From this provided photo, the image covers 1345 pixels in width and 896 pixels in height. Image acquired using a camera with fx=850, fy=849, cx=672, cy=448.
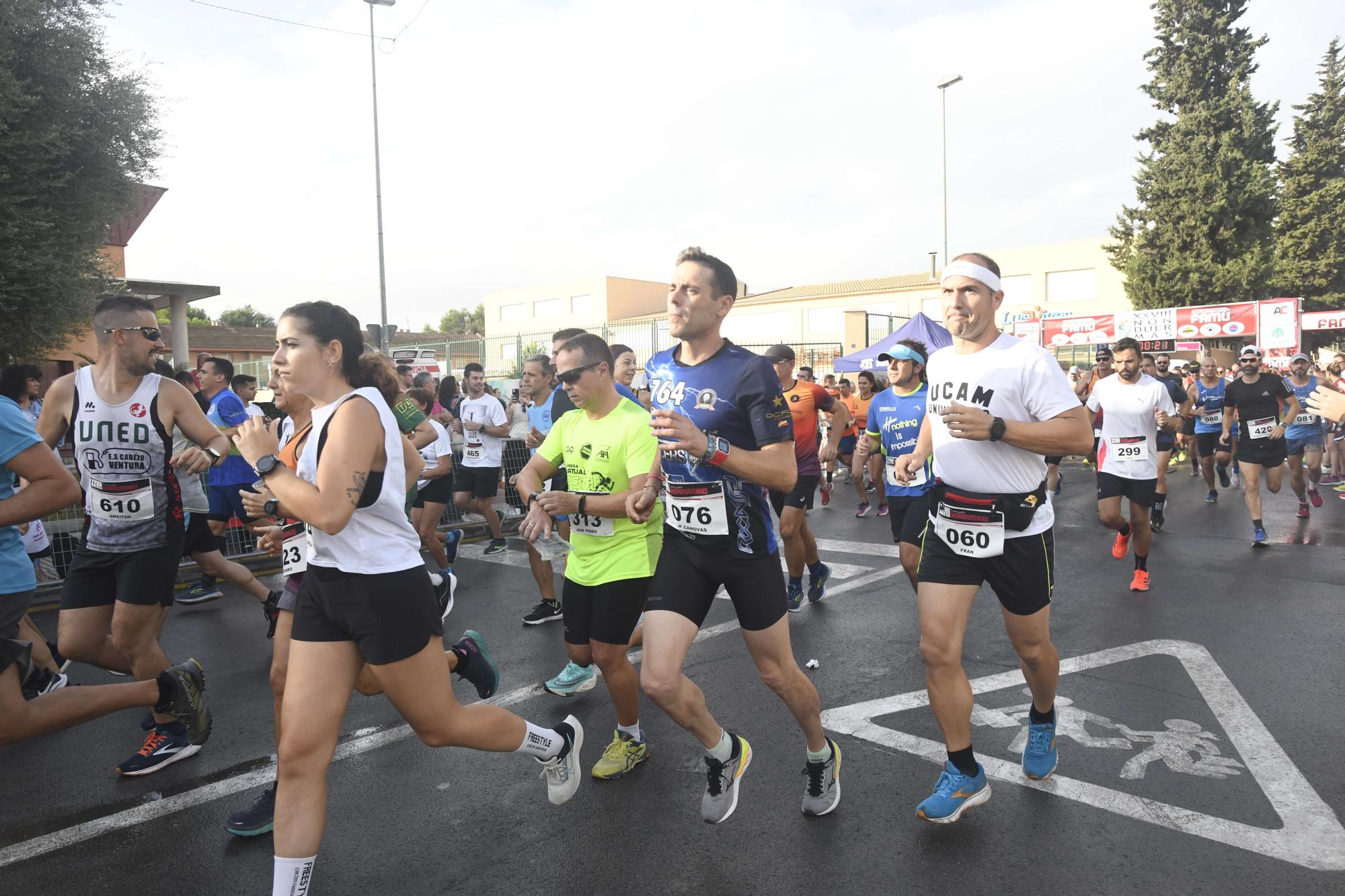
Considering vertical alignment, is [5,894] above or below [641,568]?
below

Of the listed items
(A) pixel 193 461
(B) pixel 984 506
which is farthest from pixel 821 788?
(A) pixel 193 461

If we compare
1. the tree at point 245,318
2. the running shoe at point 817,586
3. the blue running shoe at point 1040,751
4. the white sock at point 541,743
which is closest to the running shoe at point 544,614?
the running shoe at point 817,586

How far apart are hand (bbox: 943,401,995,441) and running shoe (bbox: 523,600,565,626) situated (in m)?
4.01

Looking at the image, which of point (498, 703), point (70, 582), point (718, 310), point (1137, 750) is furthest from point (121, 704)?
point (1137, 750)

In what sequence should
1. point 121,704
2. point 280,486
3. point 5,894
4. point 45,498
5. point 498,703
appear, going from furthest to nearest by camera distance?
point 498,703 → point 121,704 → point 45,498 → point 5,894 → point 280,486

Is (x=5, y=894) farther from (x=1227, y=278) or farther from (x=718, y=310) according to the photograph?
(x=1227, y=278)

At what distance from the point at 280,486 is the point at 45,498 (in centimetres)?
145

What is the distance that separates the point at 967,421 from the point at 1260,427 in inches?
333

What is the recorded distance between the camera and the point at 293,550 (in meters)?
3.51

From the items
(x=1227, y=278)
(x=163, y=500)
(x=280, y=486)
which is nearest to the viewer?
(x=280, y=486)

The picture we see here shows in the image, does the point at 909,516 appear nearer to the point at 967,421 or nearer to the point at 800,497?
the point at 800,497

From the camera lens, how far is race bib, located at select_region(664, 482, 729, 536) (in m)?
3.33

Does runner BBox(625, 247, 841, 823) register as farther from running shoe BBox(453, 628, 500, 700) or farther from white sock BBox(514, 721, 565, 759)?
running shoe BBox(453, 628, 500, 700)

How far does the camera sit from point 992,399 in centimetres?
351
